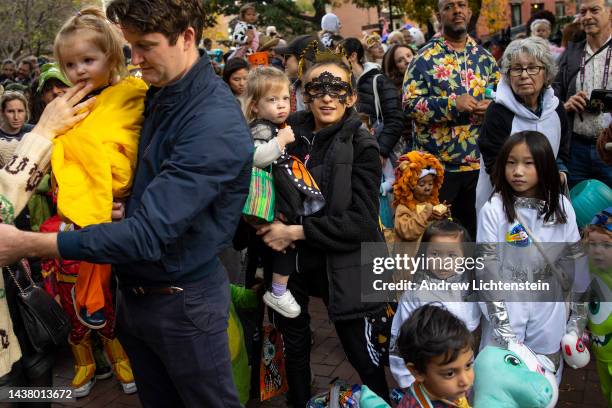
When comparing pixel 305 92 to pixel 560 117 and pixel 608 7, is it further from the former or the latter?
pixel 608 7

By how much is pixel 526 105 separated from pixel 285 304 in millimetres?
2191

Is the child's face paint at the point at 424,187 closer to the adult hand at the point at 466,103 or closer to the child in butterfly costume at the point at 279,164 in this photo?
the adult hand at the point at 466,103

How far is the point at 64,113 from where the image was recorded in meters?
2.60

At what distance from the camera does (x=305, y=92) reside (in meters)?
3.67

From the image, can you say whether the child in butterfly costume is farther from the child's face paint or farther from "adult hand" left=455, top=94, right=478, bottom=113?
"adult hand" left=455, top=94, right=478, bottom=113

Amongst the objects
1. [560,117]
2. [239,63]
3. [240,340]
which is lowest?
[240,340]

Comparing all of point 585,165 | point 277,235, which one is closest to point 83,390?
point 277,235

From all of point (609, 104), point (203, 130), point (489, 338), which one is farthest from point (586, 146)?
point (203, 130)

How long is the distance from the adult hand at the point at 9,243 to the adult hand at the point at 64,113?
452 millimetres

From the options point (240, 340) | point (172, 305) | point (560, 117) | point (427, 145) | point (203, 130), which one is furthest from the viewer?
point (427, 145)

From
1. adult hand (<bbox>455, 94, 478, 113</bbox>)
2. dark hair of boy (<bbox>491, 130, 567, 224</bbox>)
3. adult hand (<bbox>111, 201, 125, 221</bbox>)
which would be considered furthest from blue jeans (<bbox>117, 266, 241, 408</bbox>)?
adult hand (<bbox>455, 94, 478, 113</bbox>)

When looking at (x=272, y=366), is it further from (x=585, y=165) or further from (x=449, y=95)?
(x=585, y=165)

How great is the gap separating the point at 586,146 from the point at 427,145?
1.21 metres

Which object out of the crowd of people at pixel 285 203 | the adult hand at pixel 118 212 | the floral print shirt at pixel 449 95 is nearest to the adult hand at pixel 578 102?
the crowd of people at pixel 285 203
